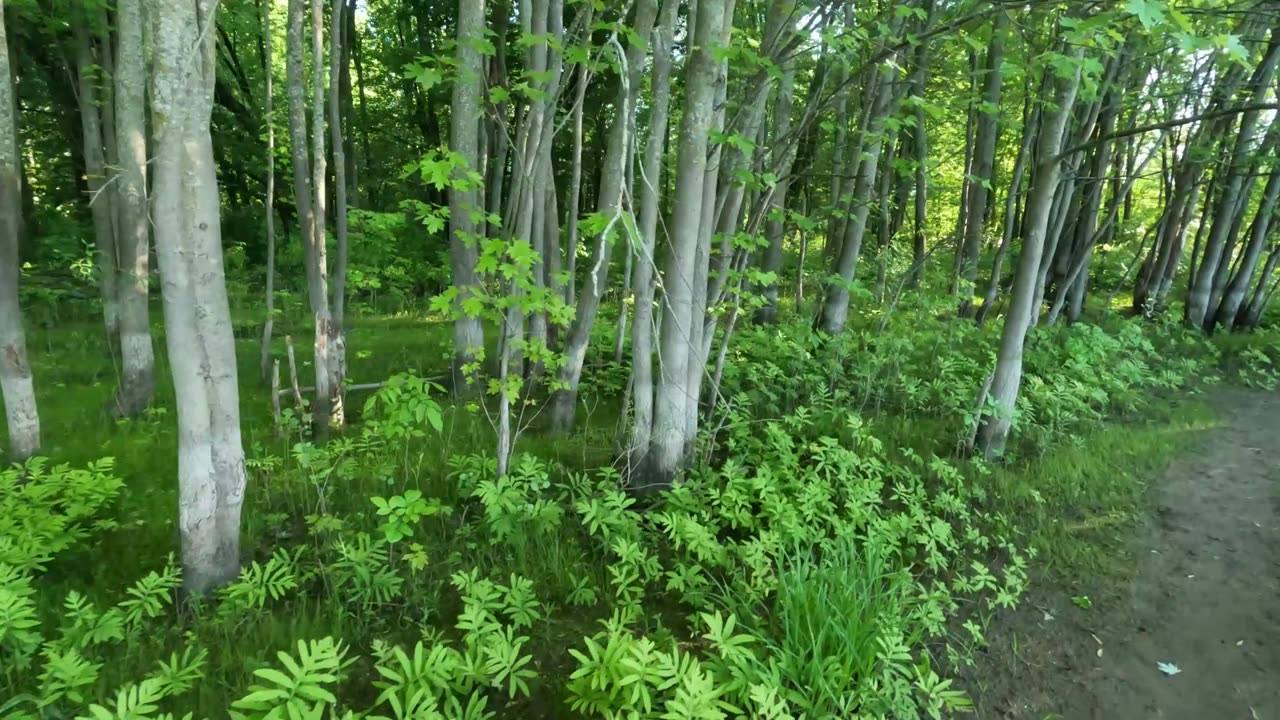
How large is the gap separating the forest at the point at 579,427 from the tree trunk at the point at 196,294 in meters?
0.02

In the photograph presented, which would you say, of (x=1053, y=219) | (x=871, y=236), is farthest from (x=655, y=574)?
(x=871, y=236)

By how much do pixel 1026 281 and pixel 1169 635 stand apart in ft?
8.94

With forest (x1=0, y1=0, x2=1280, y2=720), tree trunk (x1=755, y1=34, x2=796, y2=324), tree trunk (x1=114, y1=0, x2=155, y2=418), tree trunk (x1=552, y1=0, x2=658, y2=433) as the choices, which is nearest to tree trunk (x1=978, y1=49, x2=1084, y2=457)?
forest (x1=0, y1=0, x2=1280, y2=720)

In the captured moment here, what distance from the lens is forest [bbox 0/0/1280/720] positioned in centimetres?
265

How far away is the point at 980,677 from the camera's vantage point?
3172mm

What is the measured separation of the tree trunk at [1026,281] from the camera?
4.93 m

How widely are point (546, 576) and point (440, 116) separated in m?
16.8

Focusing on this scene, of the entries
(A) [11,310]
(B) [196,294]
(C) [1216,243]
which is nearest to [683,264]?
(B) [196,294]

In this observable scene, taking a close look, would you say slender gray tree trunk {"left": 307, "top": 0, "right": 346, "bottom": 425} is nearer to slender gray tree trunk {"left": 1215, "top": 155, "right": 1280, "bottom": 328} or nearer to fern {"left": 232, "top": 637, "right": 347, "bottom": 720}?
fern {"left": 232, "top": 637, "right": 347, "bottom": 720}

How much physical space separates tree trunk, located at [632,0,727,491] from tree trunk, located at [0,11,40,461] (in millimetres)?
4100

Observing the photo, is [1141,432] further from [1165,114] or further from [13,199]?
[13,199]

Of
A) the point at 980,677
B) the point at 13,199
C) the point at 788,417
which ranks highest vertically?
the point at 13,199

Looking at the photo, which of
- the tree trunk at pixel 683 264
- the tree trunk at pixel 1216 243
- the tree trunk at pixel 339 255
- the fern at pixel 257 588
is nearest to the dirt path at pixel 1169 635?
the tree trunk at pixel 683 264

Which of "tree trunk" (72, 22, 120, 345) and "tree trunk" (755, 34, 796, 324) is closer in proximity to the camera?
"tree trunk" (755, 34, 796, 324)
